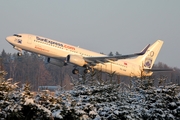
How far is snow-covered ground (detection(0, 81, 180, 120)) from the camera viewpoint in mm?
12656

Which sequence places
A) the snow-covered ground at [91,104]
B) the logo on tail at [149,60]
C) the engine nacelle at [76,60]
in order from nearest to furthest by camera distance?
1. the snow-covered ground at [91,104]
2. the engine nacelle at [76,60]
3. the logo on tail at [149,60]

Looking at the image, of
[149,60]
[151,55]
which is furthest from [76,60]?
[151,55]

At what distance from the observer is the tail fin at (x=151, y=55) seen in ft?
176

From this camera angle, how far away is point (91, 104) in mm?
14281

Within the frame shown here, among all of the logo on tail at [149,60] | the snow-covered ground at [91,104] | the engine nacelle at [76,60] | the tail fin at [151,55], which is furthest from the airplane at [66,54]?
the snow-covered ground at [91,104]

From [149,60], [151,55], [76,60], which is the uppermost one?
[151,55]

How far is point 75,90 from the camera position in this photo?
16562mm

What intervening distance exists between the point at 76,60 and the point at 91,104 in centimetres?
2868

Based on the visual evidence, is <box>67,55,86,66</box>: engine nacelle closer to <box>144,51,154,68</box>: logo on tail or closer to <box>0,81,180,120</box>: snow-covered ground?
<box>144,51,154,68</box>: logo on tail

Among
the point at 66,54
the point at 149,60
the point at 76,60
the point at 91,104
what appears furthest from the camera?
the point at 149,60

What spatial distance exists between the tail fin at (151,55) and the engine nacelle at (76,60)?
454 inches

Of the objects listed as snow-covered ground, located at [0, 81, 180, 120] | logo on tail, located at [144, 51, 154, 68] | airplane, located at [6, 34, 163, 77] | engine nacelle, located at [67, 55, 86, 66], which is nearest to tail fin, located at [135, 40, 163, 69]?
logo on tail, located at [144, 51, 154, 68]

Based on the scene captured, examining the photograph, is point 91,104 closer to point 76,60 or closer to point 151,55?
point 76,60

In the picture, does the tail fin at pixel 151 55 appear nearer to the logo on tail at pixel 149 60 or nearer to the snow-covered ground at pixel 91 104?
the logo on tail at pixel 149 60
